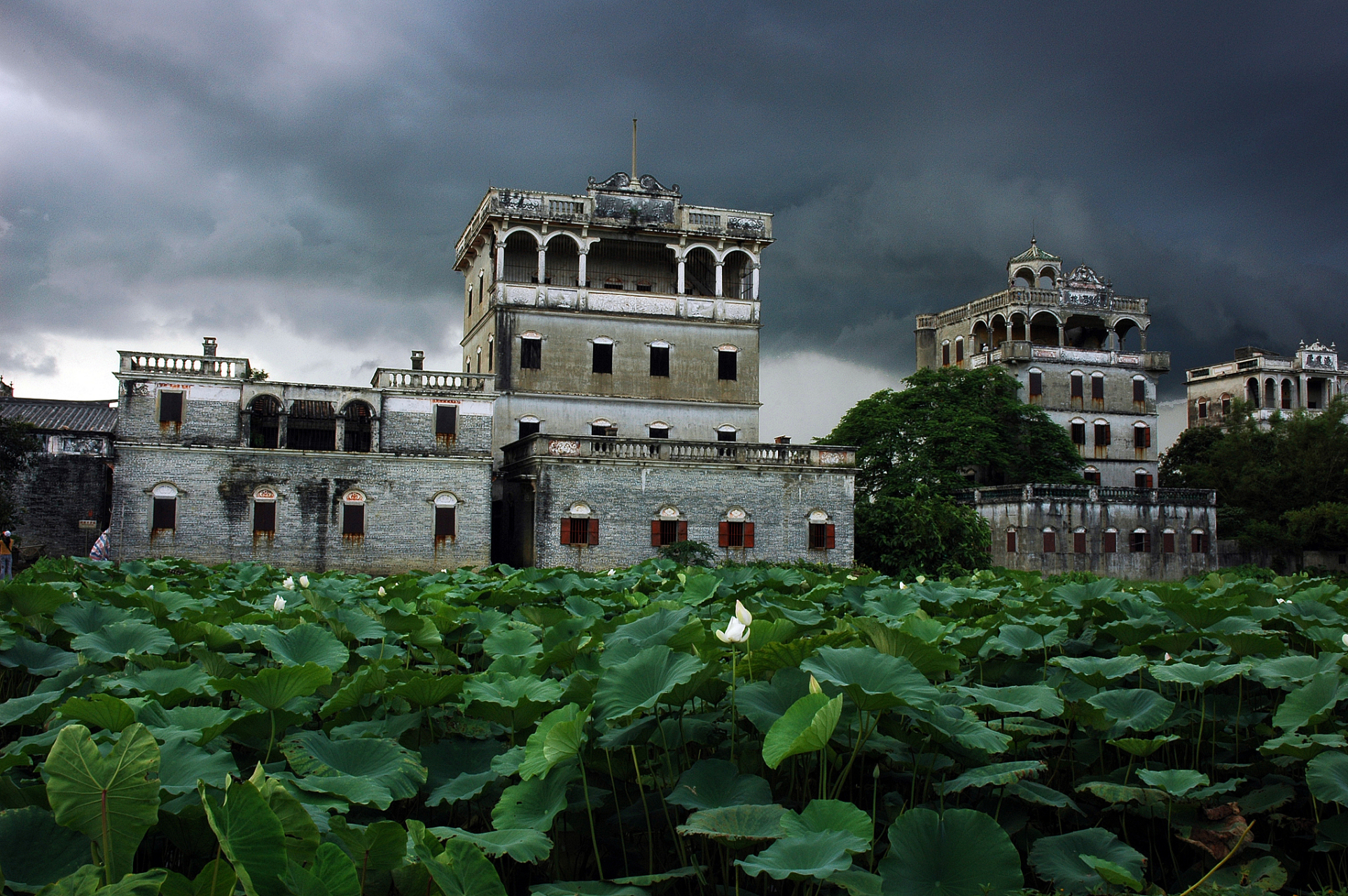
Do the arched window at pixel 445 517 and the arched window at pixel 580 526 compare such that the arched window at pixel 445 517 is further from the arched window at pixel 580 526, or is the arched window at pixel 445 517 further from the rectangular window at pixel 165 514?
the rectangular window at pixel 165 514

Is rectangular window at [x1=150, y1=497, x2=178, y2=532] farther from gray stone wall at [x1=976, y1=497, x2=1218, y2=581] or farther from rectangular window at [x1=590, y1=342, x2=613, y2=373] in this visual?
gray stone wall at [x1=976, y1=497, x2=1218, y2=581]

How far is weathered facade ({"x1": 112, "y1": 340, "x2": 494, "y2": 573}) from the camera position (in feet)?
95.2

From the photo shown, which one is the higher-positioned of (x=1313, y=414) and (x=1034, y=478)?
(x=1313, y=414)

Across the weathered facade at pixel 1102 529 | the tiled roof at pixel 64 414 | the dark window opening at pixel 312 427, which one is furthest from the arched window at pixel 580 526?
the weathered facade at pixel 1102 529

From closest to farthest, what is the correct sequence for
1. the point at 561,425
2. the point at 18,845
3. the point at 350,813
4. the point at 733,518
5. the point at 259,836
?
the point at 259,836 → the point at 18,845 → the point at 350,813 → the point at 733,518 → the point at 561,425

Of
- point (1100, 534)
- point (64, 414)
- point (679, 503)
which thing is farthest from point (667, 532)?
point (64, 414)

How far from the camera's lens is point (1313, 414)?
5781 cm

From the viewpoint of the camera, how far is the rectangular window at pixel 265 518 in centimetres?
2964

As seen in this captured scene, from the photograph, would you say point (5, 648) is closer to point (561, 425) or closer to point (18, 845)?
point (18, 845)

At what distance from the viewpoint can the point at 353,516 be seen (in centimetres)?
3039

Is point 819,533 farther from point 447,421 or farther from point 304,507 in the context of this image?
point 304,507

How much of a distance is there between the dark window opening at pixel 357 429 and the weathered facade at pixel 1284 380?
5079cm

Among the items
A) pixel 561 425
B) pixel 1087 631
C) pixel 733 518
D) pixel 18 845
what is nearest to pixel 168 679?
pixel 18 845

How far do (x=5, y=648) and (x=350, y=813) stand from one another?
115 inches
